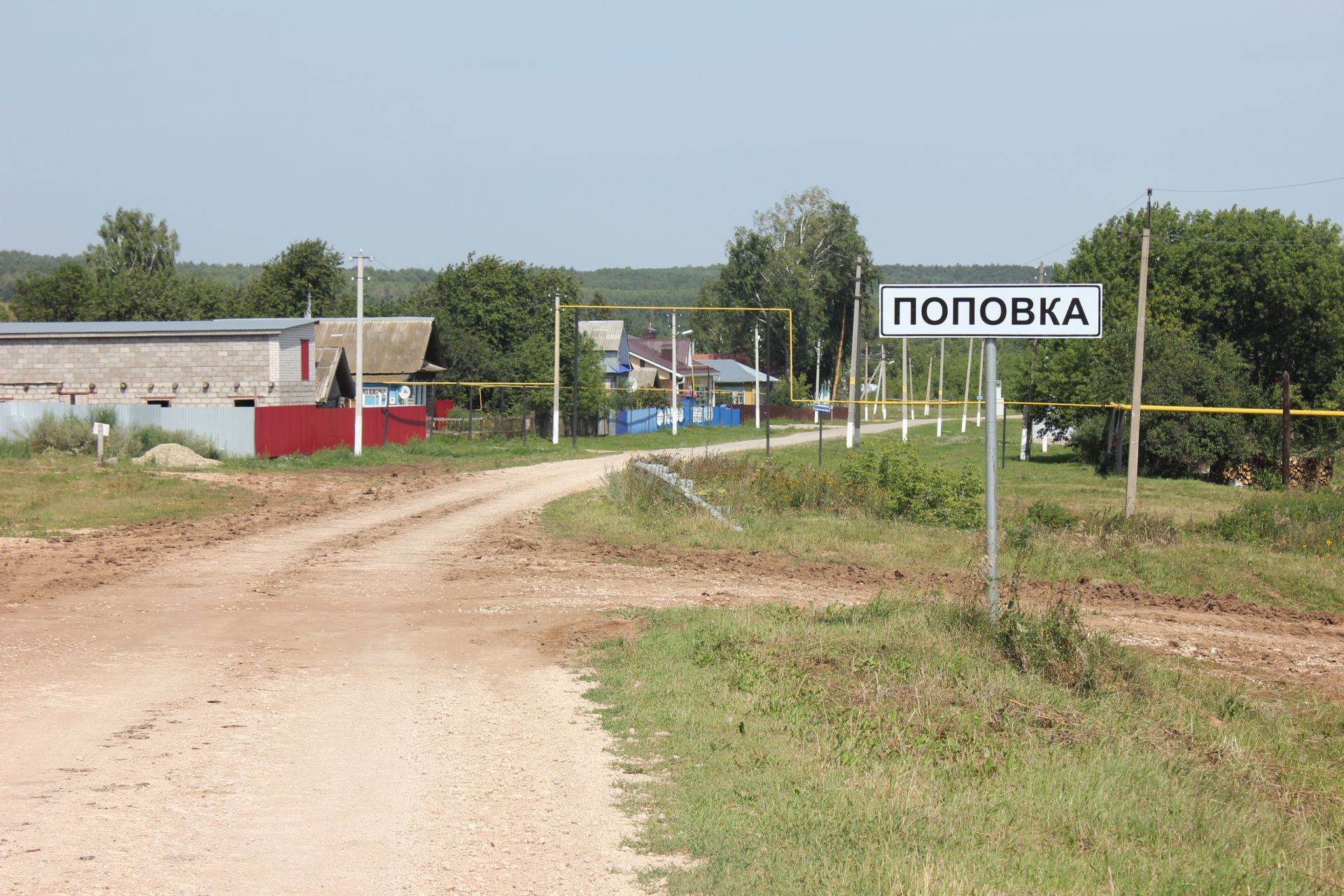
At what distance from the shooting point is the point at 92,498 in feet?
77.5

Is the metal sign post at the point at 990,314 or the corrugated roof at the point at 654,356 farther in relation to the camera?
the corrugated roof at the point at 654,356

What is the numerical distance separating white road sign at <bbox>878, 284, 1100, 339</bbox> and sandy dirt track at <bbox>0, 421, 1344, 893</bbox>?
4014 mm

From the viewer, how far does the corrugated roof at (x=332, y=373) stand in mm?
48625

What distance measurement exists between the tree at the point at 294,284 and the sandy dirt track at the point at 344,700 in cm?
6338

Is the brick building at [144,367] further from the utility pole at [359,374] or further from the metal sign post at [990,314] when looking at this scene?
the metal sign post at [990,314]

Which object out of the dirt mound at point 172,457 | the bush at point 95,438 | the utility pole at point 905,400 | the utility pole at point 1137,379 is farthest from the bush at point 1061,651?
the bush at point 95,438

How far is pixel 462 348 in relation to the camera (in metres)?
69.1

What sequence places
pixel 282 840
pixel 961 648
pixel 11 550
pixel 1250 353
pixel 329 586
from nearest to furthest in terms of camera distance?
pixel 282 840
pixel 961 648
pixel 329 586
pixel 11 550
pixel 1250 353

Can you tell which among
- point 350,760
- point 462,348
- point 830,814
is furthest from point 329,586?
point 462,348

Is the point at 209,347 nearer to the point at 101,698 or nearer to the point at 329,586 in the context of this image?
the point at 329,586

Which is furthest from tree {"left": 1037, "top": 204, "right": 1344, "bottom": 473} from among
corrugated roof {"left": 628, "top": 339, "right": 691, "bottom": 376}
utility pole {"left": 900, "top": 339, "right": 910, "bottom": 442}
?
corrugated roof {"left": 628, "top": 339, "right": 691, "bottom": 376}

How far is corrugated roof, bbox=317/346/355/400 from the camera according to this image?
4862cm

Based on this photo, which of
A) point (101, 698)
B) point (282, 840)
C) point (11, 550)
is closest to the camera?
point (282, 840)

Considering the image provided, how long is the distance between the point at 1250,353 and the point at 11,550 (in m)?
49.7
